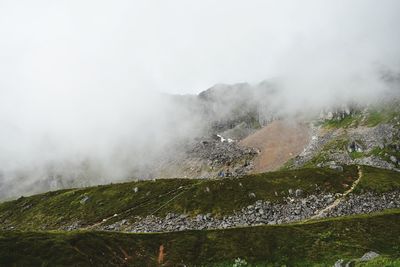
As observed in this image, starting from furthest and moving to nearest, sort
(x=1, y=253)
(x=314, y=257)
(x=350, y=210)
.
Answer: (x=350, y=210)
(x=314, y=257)
(x=1, y=253)

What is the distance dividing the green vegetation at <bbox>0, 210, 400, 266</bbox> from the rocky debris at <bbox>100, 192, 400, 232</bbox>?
27599mm

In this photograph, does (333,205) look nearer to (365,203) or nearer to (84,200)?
(365,203)

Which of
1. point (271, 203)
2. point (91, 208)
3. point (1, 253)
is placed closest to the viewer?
point (1, 253)

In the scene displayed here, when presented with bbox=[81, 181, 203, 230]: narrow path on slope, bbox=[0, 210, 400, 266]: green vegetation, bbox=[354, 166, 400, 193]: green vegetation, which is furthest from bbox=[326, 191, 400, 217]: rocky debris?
bbox=[81, 181, 203, 230]: narrow path on slope

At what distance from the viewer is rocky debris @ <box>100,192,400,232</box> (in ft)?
427

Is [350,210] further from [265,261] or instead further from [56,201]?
[56,201]

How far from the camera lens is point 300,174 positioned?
161 metres

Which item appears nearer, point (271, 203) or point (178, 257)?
A: point (178, 257)

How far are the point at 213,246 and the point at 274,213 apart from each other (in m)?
48.0

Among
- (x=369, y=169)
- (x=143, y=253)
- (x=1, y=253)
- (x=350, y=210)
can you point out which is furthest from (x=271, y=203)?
(x=1, y=253)

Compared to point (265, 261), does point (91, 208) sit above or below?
above

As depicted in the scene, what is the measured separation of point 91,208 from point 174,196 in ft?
127

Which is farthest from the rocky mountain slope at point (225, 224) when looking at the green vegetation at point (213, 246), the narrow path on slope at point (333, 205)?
the narrow path on slope at point (333, 205)

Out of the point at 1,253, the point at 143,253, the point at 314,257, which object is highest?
the point at 1,253
